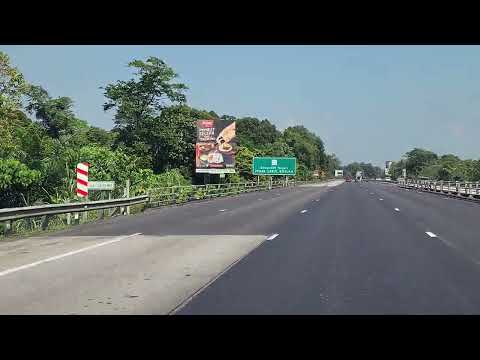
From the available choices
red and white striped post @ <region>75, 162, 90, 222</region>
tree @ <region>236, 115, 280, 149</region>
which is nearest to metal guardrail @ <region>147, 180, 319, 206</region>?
red and white striped post @ <region>75, 162, 90, 222</region>

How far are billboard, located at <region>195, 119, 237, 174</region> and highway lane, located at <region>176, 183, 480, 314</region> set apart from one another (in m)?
44.0

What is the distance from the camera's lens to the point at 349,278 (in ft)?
37.5

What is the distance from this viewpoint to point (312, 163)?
7785 inches

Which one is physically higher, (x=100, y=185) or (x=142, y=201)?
(x=100, y=185)

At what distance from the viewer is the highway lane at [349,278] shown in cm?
884

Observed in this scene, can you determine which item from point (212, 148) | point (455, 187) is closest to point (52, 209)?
point (212, 148)

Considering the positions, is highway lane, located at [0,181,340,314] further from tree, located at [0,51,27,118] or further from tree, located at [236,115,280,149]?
tree, located at [236,115,280,149]

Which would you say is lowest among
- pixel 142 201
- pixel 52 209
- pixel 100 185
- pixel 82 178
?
pixel 142 201

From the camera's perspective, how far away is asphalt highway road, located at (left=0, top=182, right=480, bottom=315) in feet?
29.5

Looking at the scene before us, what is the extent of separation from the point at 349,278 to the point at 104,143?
257 feet

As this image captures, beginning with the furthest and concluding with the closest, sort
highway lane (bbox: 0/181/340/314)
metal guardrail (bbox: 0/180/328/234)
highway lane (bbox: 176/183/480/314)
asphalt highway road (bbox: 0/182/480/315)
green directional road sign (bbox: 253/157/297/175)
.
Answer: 1. green directional road sign (bbox: 253/157/297/175)
2. metal guardrail (bbox: 0/180/328/234)
3. highway lane (bbox: 0/181/340/314)
4. asphalt highway road (bbox: 0/182/480/315)
5. highway lane (bbox: 176/183/480/314)

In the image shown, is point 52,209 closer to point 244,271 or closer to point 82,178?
point 82,178
